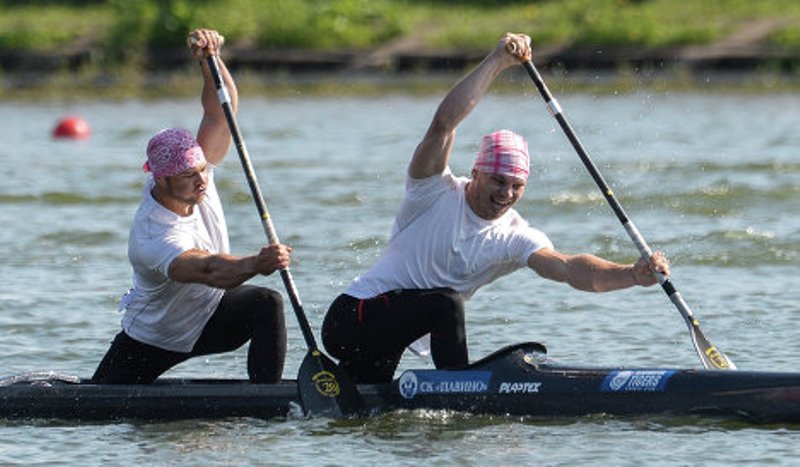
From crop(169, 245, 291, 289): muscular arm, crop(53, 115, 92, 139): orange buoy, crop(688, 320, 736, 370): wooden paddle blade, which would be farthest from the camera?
crop(53, 115, 92, 139): orange buoy

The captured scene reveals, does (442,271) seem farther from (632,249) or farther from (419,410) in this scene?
(632,249)

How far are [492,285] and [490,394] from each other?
4.70 m

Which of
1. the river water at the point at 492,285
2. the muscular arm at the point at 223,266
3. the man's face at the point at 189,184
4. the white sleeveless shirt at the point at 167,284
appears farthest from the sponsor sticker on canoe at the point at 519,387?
the man's face at the point at 189,184

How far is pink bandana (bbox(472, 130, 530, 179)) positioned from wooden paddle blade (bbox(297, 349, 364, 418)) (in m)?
1.16

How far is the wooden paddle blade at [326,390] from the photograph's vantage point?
9312mm

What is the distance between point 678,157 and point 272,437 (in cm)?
1306

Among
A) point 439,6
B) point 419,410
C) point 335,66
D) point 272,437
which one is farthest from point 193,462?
point 439,6

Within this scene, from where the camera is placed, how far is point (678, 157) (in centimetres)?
2167

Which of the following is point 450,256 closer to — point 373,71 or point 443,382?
point 443,382

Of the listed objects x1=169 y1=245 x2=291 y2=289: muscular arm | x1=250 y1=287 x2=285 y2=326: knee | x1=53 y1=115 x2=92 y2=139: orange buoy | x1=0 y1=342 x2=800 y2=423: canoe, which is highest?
x1=53 y1=115 x2=92 y2=139: orange buoy

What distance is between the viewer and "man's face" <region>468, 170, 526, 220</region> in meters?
9.03

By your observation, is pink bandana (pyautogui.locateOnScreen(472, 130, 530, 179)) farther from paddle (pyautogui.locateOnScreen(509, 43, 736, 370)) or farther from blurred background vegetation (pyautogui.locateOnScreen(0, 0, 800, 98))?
blurred background vegetation (pyautogui.locateOnScreen(0, 0, 800, 98))

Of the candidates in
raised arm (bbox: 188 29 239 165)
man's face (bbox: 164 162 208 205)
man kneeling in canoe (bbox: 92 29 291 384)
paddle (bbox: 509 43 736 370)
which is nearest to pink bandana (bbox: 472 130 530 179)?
paddle (bbox: 509 43 736 370)

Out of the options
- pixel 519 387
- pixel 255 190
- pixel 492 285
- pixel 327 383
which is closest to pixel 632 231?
pixel 519 387
